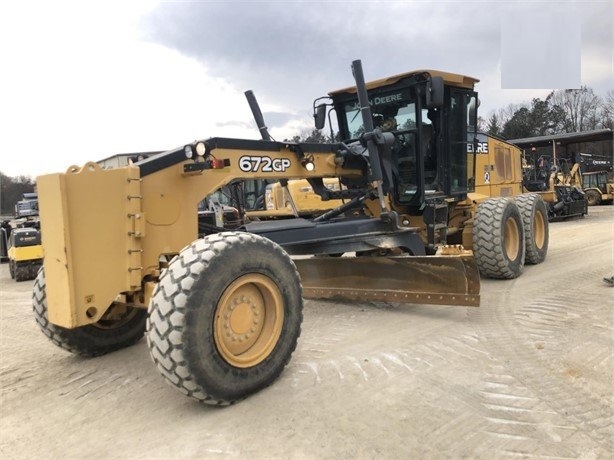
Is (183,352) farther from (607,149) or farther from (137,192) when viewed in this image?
(607,149)

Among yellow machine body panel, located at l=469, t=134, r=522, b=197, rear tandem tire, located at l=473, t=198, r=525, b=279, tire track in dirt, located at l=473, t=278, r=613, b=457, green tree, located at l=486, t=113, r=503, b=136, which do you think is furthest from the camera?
green tree, located at l=486, t=113, r=503, b=136

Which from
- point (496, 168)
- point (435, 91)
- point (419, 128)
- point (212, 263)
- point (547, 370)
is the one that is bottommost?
point (547, 370)

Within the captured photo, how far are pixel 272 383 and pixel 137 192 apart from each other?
164 cm

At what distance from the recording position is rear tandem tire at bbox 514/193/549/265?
7.75 m

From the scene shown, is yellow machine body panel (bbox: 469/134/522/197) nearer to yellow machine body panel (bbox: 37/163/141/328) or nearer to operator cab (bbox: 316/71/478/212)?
operator cab (bbox: 316/71/478/212)

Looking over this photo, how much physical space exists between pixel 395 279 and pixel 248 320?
2376 mm

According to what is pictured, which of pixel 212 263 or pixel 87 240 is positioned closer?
pixel 212 263

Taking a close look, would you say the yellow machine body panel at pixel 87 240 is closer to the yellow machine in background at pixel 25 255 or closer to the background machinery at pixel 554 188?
the yellow machine in background at pixel 25 255

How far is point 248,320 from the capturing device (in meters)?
3.35

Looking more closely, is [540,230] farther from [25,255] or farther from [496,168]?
[25,255]

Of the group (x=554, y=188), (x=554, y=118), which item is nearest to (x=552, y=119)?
(x=554, y=118)

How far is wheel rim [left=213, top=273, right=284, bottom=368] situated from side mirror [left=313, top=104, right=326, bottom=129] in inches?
154

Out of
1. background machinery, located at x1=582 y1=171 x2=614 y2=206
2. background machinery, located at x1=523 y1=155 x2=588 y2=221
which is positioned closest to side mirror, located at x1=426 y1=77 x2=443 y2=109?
background machinery, located at x1=523 y1=155 x2=588 y2=221

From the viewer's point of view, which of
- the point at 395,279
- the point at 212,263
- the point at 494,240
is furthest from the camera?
the point at 494,240
